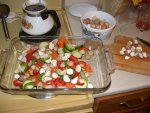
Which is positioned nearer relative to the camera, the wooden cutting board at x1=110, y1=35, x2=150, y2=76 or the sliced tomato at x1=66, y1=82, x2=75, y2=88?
the sliced tomato at x1=66, y1=82, x2=75, y2=88

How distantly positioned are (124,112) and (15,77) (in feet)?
1.54

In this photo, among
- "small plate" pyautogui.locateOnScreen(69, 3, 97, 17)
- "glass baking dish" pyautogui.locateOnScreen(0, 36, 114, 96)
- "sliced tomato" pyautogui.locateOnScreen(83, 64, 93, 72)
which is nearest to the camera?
"glass baking dish" pyautogui.locateOnScreen(0, 36, 114, 96)

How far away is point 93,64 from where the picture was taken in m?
0.77

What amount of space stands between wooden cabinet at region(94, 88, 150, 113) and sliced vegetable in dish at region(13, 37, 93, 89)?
0.12m

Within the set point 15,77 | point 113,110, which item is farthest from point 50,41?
point 113,110

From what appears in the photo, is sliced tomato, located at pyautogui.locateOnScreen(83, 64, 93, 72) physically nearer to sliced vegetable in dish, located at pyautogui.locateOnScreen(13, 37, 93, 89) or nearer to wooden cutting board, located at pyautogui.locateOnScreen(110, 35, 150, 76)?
sliced vegetable in dish, located at pyautogui.locateOnScreen(13, 37, 93, 89)

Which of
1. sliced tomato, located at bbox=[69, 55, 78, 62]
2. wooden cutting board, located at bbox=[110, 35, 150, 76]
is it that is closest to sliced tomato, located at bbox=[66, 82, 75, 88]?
sliced tomato, located at bbox=[69, 55, 78, 62]

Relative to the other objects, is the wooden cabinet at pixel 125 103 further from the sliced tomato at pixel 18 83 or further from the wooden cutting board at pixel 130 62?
the sliced tomato at pixel 18 83

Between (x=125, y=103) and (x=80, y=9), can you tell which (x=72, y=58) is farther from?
(x=80, y=9)

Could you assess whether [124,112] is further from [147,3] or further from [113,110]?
[147,3]

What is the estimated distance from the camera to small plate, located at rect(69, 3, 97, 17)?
1026mm

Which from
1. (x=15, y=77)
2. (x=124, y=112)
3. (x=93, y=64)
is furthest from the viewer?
(x=124, y=112)

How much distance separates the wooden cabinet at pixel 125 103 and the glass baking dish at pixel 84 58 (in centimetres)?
8

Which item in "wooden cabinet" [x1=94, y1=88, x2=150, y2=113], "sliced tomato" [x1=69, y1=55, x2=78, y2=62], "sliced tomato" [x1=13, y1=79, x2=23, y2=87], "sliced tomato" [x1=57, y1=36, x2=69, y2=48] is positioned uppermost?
"sliced tomato" [x1=57, y1=36, x2=69, y2=48]
